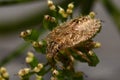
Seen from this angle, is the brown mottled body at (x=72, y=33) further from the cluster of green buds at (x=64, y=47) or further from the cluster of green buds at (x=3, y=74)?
the cluster of green buds at (x=3, y=74)

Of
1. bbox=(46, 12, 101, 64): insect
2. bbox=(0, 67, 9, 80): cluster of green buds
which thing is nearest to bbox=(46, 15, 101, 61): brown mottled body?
bbox=(46, 12, 101, 64): insect

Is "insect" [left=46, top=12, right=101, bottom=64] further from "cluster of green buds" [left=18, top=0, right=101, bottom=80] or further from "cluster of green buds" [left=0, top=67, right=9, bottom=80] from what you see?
"cluster of green buds" [left=0, top=67, right=9, bottom=80]

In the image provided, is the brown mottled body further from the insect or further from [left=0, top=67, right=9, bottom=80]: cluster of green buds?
[left=0, top=67, right=9, bottom=80]: cluster of green buds

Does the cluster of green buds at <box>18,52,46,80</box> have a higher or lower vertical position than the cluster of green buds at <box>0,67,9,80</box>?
lower

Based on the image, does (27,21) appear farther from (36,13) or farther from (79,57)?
(79,57)

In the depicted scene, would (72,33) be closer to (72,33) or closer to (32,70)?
(72,33)

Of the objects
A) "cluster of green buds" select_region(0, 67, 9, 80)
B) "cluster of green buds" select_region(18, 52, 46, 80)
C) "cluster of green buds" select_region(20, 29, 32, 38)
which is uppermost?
"cluster of green buds" select_region(20, 29, 32, 38)

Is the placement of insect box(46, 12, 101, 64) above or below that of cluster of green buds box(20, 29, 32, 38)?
below

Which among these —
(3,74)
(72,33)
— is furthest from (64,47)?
(3,74)
